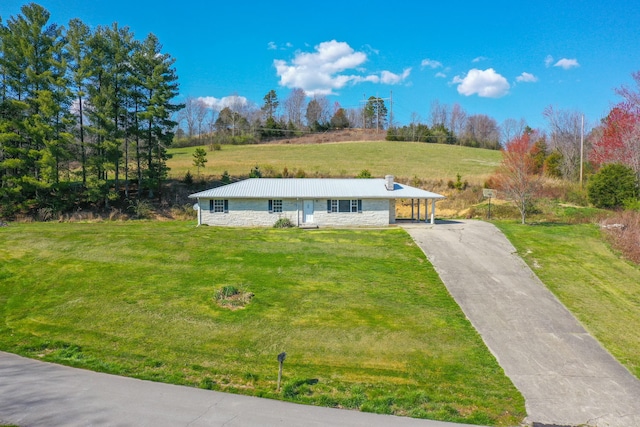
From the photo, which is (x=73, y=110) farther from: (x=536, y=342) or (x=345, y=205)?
(x=536, y=342)

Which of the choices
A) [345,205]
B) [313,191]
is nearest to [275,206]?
[313,191]

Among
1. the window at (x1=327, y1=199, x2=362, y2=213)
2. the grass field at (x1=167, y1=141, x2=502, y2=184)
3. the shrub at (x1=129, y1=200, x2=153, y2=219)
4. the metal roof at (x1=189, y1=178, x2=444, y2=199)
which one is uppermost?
the grass field at (x1=167, y1=141, x2=502, y2=184)

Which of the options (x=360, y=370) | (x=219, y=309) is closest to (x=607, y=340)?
(x=360, y=370)

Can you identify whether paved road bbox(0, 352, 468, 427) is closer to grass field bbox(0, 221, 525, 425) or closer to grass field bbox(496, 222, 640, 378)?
grass field bbox(0, 221, 525, 425)

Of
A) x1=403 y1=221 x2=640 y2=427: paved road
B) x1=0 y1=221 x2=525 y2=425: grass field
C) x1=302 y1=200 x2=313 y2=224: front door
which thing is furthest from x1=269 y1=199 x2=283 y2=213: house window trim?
x1=403 y1=221 x2=640 y2=427: paved road

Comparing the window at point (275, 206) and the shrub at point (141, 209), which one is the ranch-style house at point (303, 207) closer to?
the window at point (275, 206)

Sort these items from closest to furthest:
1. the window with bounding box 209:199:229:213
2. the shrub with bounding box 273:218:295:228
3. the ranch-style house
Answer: the shrub with bounding box 273:218:295:228, the ranch-style house, the window with bounding box 209:199:229:213

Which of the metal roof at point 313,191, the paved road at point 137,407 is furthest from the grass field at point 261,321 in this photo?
the metal roof at point 313,191
